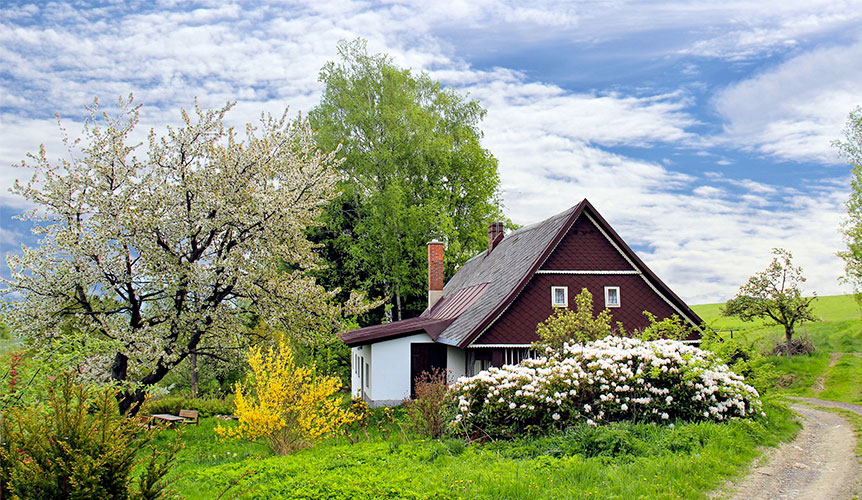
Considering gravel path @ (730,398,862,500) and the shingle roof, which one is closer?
gravel path @ (730,398,862,500)

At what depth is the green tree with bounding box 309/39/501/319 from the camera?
3014 centimetres

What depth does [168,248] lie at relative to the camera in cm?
1585

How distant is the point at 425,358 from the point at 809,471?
40.7 feet

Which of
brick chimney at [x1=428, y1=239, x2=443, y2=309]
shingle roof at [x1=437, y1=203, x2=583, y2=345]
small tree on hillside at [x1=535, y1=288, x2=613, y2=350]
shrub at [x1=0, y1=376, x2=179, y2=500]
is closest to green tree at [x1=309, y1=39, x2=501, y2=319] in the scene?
brick chimney at [x1=428, y1=239, x2=443, y2=309]

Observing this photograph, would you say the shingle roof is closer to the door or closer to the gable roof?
the gable roof

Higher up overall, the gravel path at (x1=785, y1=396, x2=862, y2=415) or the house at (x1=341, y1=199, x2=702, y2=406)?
the house at (x1=341, y1=199, x2=702, y2=406)

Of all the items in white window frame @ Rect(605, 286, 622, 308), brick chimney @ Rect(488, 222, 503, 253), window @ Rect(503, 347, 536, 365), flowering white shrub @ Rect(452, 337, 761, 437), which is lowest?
flowering white shrub @ Rect(452, 337, 761, 437)

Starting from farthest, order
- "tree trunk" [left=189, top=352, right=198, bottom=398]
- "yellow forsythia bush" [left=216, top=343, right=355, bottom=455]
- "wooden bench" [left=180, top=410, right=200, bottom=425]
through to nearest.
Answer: "tree trunk" [left=189, top=352, right=198, bottom=398]
"wooden bench" [left=180, top=410, right=200, bottom=425]
"yellow forsythia bush" [left=216, top=343, right=355, bottom=455]

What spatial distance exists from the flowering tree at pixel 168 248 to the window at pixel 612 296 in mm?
8362

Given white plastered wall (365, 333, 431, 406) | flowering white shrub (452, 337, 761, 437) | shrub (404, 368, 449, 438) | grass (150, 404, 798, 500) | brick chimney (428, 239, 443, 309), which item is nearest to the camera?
grass (150, 404, 798, 500)

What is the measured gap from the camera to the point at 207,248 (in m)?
16.7

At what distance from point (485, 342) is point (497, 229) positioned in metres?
11.3

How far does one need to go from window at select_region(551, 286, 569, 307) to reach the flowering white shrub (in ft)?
20.4

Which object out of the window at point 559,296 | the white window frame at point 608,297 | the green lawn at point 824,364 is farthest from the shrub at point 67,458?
the white window frame at point 608,297
